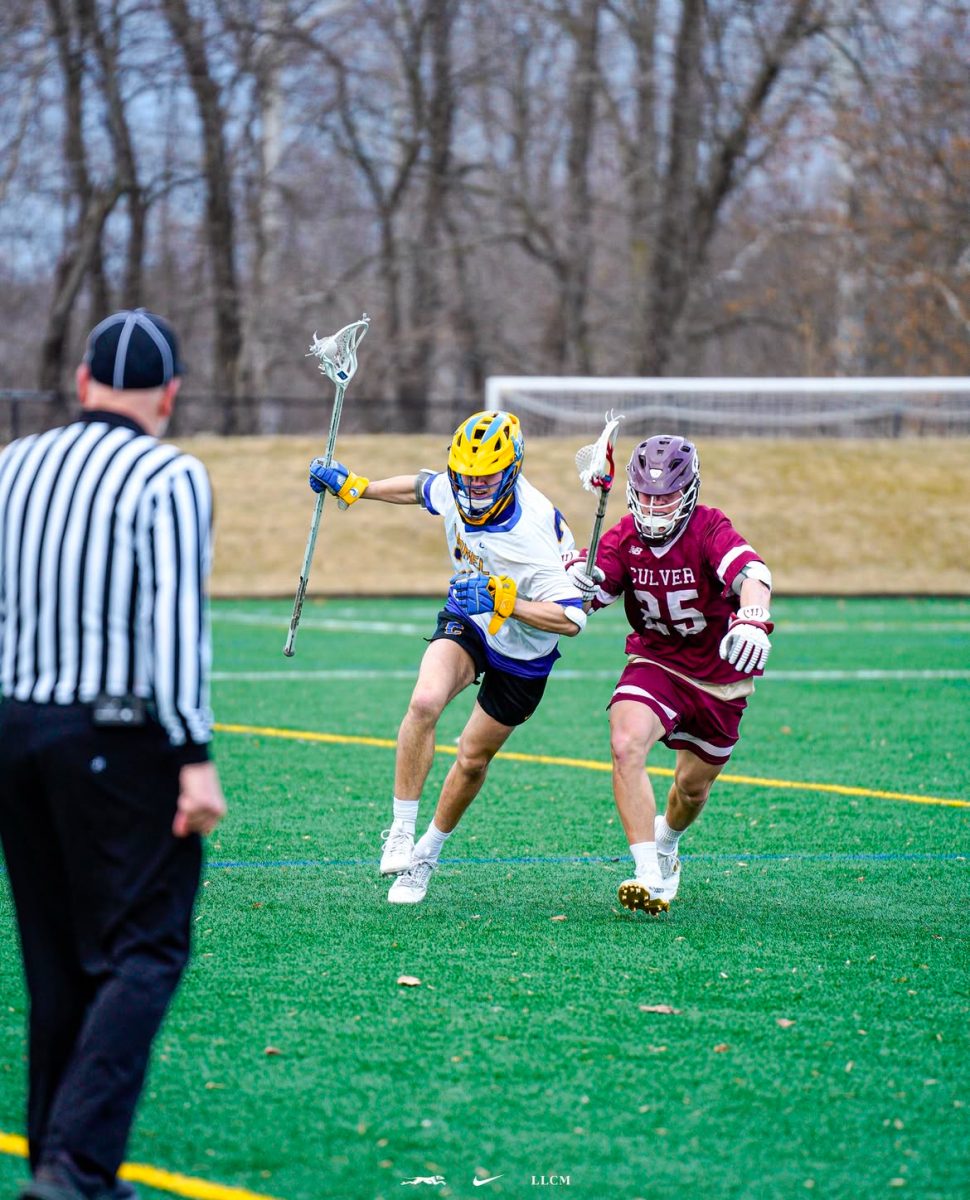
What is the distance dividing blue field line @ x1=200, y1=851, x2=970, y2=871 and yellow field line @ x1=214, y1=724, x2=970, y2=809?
1316mm

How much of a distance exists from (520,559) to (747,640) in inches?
42.2

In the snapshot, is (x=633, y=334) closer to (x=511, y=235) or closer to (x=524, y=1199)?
(x=511, y=235)

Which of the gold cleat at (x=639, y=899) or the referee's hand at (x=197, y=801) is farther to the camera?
the gold cleat at (x=639, y=899)

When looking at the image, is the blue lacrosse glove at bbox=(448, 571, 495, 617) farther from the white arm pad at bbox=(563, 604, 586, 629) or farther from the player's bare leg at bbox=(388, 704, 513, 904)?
the player's bare leg at bbox=(388, 704, 513, 904)

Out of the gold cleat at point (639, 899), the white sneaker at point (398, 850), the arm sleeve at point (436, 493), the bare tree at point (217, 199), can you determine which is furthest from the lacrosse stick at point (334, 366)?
the bare tree at point (217, 199)

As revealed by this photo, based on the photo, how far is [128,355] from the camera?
349cm

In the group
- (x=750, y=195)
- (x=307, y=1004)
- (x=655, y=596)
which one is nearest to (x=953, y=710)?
(x=655, y=596)

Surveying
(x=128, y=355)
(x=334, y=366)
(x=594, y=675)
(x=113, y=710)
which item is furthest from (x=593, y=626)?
(x=113, y=710)

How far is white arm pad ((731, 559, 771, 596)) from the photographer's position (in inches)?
241

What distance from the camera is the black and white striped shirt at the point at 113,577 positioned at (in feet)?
11.1

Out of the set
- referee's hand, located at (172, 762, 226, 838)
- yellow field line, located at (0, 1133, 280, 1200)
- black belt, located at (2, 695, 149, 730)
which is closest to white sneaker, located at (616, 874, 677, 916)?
yellow field line, located at (0, 1133, 280, 1200)

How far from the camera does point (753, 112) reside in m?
30.7

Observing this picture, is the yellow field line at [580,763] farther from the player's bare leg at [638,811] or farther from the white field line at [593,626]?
the white field line at [593,626]

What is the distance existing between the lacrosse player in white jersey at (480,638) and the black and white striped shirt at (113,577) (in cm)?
288
